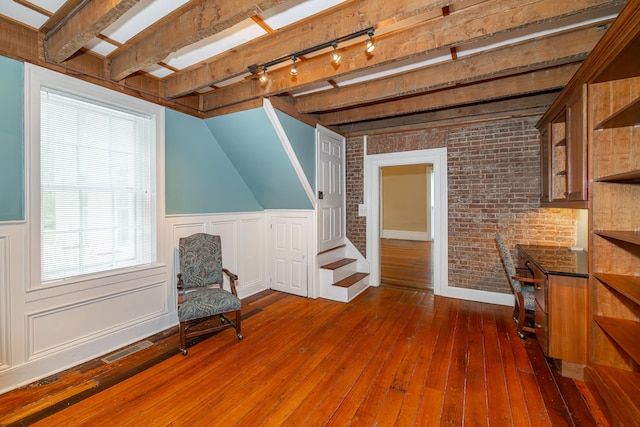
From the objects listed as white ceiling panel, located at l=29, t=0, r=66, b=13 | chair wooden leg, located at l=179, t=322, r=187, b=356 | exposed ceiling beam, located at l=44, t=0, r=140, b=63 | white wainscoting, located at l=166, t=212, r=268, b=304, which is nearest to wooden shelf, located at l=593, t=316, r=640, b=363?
chair wooden leg, located at l=179, t=322, r=187, b=356

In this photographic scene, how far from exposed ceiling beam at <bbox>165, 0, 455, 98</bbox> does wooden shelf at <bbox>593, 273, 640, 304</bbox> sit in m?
2.03

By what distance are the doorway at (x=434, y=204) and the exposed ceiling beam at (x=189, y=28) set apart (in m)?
3.23

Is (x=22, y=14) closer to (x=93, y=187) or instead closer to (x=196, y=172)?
(x=93, y=187)

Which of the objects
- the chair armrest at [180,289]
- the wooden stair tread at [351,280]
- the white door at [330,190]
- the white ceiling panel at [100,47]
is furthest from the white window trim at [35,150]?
the wooden stair tread at [351,280]

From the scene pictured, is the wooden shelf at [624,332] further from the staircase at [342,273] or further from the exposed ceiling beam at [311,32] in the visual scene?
the staircase at [342,273]

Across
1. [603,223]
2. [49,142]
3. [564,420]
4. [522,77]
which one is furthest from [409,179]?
[49,142]

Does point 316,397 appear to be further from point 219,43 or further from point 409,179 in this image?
point 409,179

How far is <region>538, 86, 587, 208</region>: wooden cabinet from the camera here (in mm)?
2225

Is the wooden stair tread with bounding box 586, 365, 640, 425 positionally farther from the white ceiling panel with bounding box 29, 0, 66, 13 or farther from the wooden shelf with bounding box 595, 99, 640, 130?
the white ceiling panel with bounding box 29, 0, 66, 13

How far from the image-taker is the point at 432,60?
263 centimetres

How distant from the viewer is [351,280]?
4328mm

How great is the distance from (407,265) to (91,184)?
559cm

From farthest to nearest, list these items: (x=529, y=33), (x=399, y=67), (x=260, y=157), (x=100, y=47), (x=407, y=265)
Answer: (x=407, y=265), (x=260, y=157), (x=399, y=67), (x=100, y=47), (x=529, y=33)

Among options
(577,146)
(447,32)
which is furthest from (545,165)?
(447,32)
